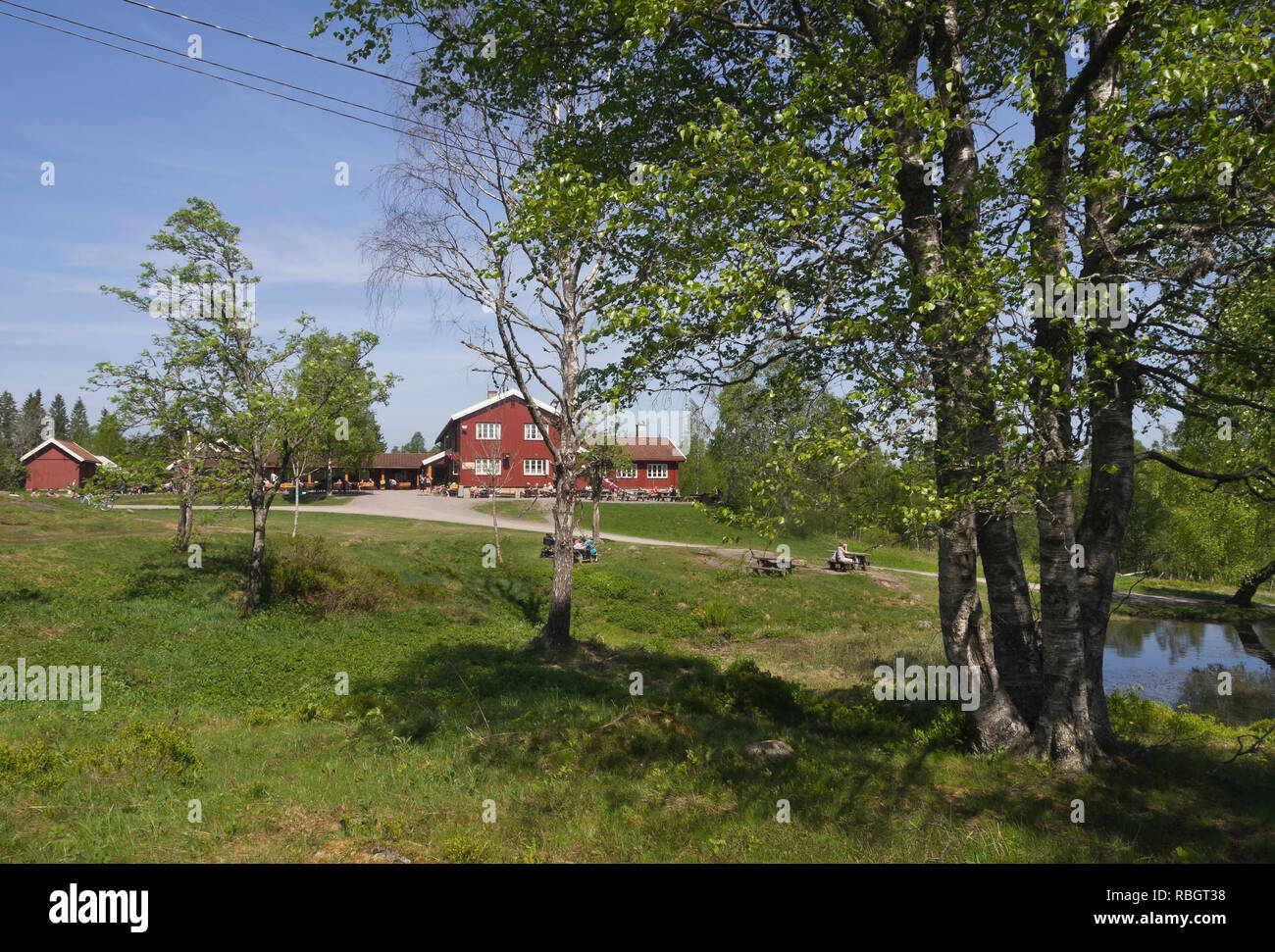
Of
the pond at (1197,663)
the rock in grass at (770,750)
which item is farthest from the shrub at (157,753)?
the pond at (1197,663)

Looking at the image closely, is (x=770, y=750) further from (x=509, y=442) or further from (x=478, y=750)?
(x=509, y=442)

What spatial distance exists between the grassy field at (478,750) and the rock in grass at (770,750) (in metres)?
0.23

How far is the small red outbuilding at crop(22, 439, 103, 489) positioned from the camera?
58.1 m

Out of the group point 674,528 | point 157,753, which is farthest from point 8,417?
point 157,753

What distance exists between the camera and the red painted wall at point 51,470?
58.1 m

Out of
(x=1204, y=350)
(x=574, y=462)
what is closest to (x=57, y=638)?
(x=574, y=462)

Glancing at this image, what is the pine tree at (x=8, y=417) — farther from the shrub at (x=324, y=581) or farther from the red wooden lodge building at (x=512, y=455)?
the shrub at (x=324, y=581)

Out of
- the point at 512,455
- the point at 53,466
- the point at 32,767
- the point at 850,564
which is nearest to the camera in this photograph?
→ the point at 32,767

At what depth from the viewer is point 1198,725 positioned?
12.8 metres

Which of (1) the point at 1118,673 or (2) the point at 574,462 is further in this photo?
(1) the point at 1118,673

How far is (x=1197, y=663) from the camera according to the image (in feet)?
80.3

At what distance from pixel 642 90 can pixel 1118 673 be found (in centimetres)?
2252

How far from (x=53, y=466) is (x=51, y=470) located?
1.18 feet

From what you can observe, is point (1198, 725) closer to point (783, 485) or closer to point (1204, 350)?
point (1204, 350)
